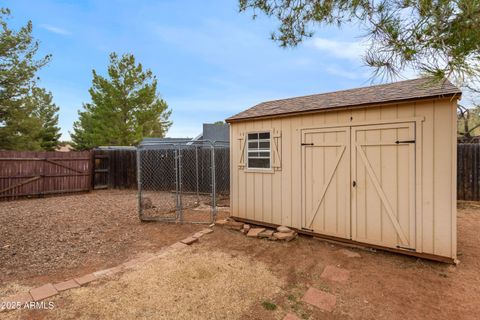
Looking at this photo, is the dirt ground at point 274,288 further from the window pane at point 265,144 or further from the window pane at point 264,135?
the window pane at point 264,135

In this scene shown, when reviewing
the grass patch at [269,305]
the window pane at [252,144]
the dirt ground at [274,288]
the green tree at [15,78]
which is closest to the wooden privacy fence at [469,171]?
the dirt ground at [274,288]

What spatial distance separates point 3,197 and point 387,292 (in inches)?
437

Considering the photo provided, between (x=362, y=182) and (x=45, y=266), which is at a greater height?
(x=362, y=182)

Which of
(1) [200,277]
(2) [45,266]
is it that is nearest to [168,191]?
(2) [45,266]

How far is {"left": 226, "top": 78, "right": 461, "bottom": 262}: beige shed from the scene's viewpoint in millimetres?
3432

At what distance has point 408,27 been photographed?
217 centimetres

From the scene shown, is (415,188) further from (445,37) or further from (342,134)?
(445,37)

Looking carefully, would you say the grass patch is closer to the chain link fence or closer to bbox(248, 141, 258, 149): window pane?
bbox(248, 141, 258, 149): window pane

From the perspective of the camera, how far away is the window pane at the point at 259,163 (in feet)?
17.1

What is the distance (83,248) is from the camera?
168 inches

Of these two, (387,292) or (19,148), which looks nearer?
(387,292)

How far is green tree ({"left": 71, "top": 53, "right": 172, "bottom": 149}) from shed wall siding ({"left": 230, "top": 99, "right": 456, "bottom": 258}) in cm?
1353

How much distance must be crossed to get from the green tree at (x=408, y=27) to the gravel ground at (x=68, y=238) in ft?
13.3

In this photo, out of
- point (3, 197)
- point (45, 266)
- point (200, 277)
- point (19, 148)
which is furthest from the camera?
point (19, 148)
